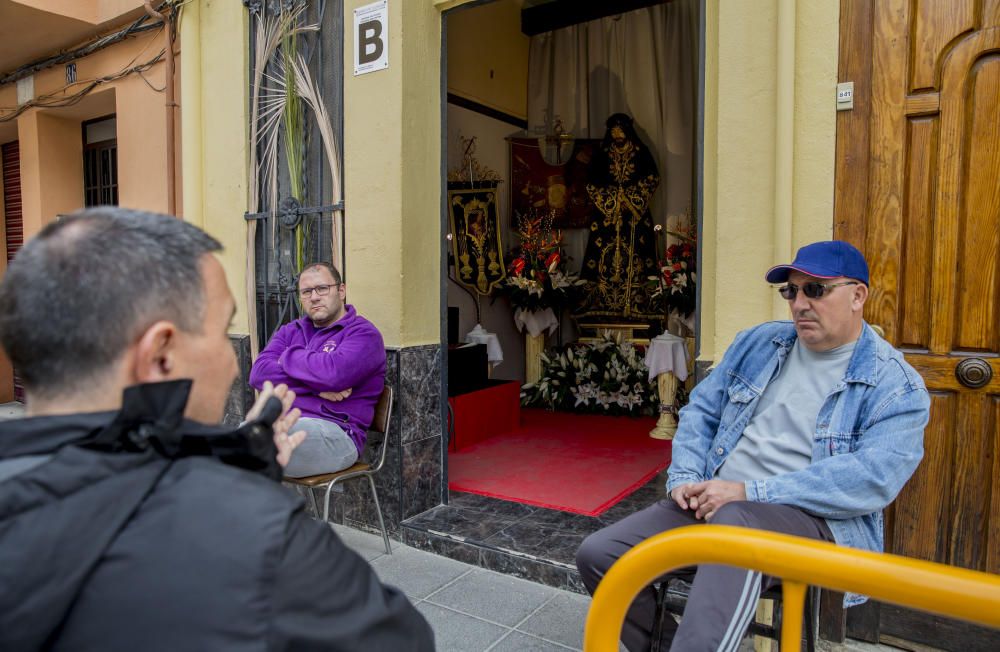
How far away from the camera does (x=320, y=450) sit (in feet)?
10.4

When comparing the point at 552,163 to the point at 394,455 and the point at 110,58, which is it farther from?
the point at 394,455

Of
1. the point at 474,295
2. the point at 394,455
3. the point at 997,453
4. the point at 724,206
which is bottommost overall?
the point at 394,455

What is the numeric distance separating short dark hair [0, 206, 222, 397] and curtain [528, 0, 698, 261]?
23.0ft

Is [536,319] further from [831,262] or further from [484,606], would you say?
[831,262]

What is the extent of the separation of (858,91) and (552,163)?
223 inches

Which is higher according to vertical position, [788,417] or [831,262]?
[831,262]

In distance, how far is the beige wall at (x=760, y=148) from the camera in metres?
2.65

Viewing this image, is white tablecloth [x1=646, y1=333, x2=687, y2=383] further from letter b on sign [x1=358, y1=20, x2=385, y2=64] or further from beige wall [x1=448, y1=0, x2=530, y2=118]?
letter b on sign [x1=358, y1=20, x2=385, y2=64]

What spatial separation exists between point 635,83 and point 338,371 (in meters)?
6.09

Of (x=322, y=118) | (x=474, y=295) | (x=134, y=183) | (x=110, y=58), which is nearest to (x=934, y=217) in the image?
(x=322, y=118)

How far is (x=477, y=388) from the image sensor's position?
19.0 feet

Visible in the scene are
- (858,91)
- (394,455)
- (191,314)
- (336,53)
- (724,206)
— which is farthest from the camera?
(336,53)

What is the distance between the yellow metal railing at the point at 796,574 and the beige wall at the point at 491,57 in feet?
20.8

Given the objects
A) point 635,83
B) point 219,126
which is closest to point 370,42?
point 219,126
